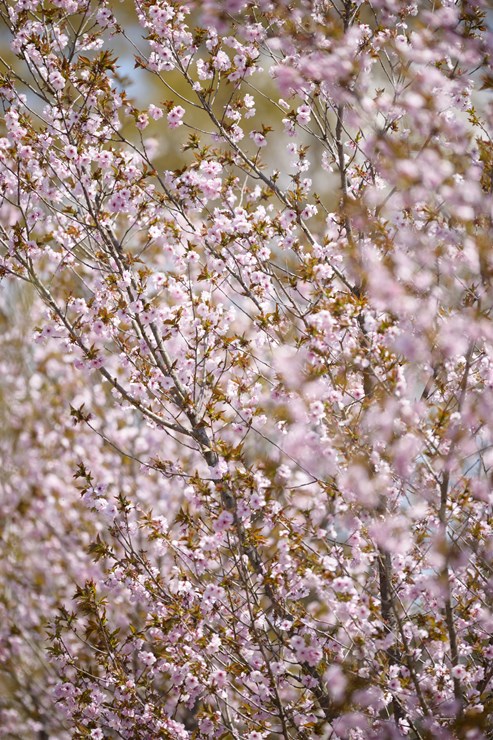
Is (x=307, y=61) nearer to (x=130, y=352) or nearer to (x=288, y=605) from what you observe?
(x=130, y=352)

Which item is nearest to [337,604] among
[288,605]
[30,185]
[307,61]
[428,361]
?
[288,605]

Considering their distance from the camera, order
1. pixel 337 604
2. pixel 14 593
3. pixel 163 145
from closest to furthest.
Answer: pixel 337 604, pixel 14 593, pixel 163 145

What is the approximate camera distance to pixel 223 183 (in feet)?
13.8

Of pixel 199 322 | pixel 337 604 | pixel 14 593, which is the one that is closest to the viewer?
pixel 337 604

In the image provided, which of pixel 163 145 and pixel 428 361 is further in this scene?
pixel 163 145

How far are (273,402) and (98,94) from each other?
2.07 m

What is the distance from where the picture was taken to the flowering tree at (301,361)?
2.88 meters

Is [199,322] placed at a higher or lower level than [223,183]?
lower

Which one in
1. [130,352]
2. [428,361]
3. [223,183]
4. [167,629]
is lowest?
[167,629]

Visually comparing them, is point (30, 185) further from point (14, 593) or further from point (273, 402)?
point (14, 593)

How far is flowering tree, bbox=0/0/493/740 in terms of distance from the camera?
288cm

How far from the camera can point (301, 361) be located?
339 cm

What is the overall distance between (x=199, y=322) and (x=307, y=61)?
61.0 inches

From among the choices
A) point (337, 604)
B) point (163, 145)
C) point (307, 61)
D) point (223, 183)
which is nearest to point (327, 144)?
point (223, 183)
